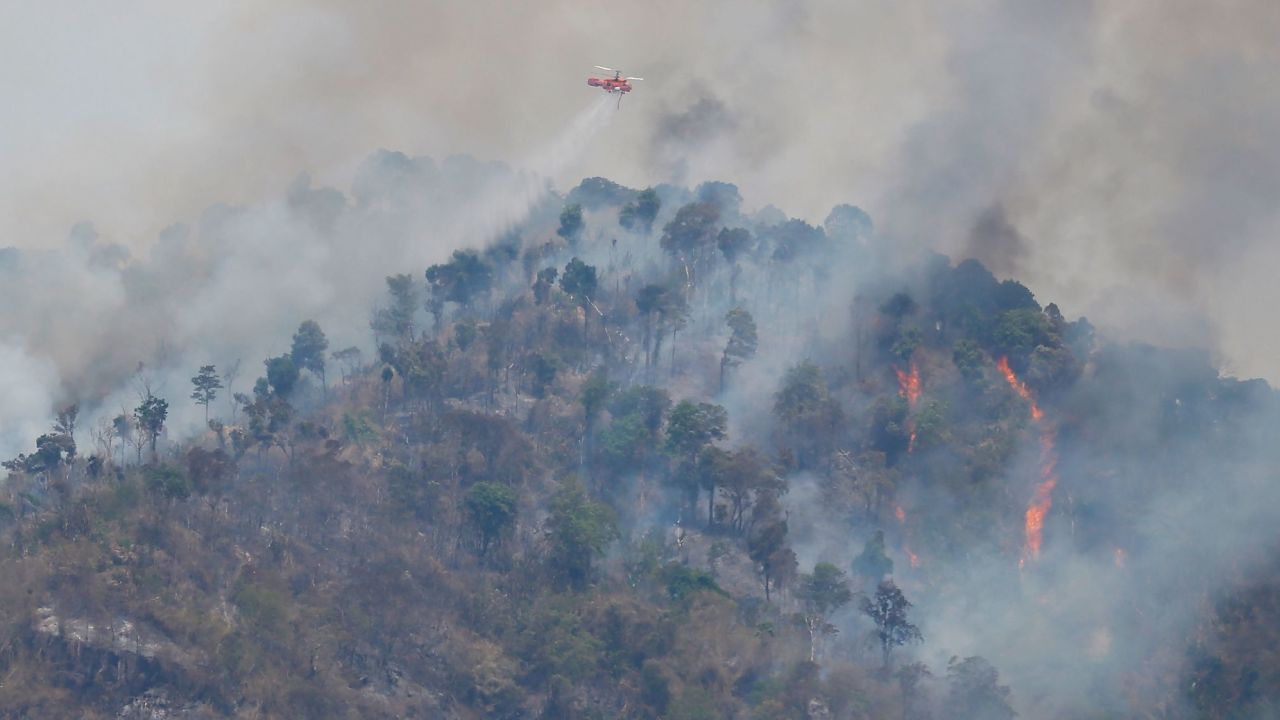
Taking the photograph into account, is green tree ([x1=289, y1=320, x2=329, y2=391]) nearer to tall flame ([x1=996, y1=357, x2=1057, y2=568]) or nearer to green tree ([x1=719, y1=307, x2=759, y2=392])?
green tree ([x1=719, y1=307, x2=759, y2=392])

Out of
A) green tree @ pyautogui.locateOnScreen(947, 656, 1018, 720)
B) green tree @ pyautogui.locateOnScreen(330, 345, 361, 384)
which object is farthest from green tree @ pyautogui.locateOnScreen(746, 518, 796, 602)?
green tree @ pyautogui.locateOnScreen(330, 345, 361, 384)

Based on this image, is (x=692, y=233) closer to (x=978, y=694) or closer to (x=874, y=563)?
(x=874, y=563)

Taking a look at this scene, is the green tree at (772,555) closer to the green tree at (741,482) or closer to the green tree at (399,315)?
the green tree at (741,482)

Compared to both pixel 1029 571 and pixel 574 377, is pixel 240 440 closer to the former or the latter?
pixel 574 377

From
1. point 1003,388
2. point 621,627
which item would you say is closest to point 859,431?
point 1003,388

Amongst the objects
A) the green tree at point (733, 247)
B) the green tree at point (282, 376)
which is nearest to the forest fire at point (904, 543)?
the green tree at point (733, 247)

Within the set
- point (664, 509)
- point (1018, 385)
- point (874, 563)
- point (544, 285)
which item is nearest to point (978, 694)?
point (874, 563)

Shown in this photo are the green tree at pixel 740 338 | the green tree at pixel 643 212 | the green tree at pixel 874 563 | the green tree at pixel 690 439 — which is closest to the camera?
the green tree at pixel 874 563
